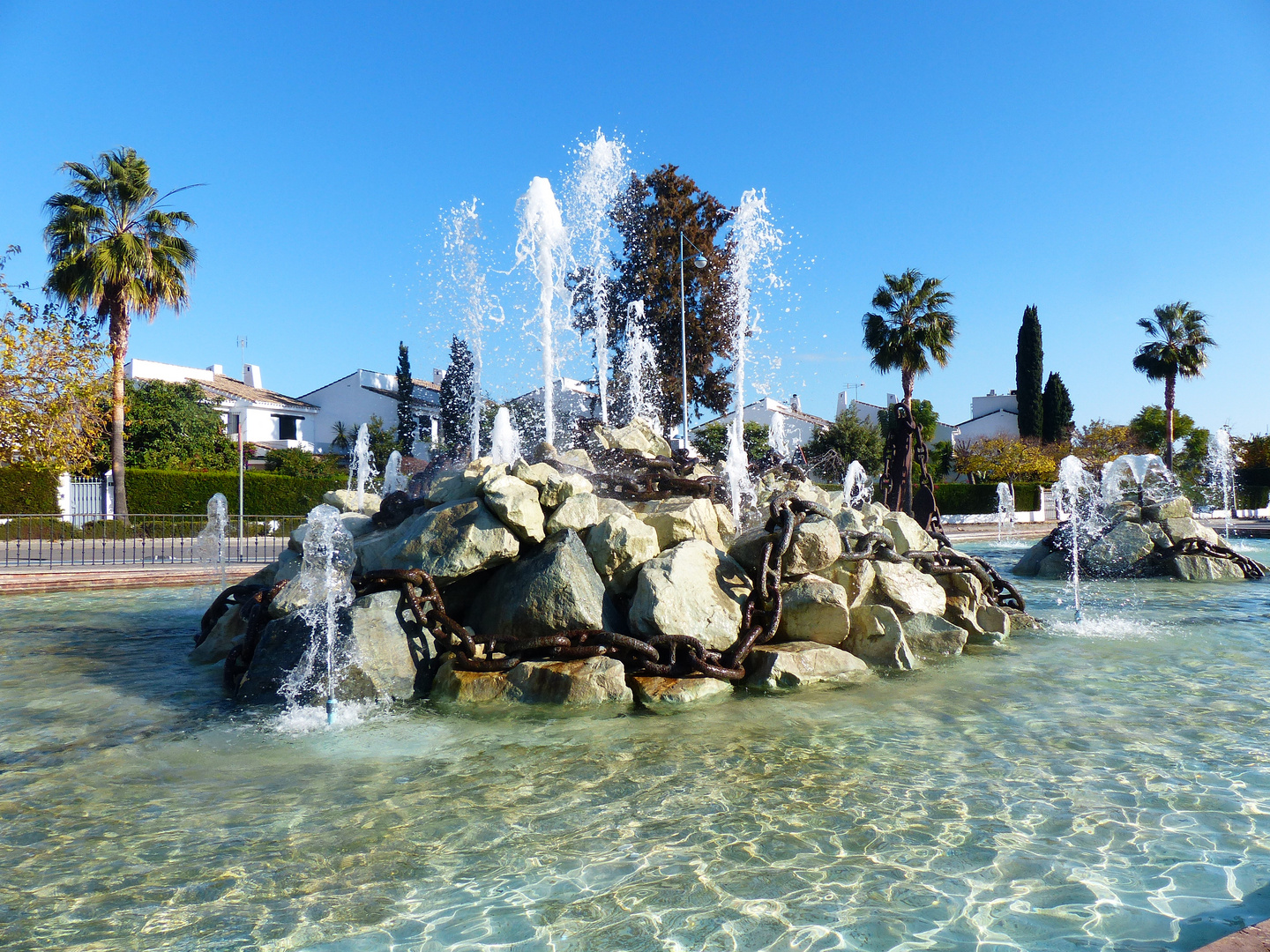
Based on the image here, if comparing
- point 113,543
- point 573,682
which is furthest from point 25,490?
point 573,682

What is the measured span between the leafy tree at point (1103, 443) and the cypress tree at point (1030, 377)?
509 centimetres

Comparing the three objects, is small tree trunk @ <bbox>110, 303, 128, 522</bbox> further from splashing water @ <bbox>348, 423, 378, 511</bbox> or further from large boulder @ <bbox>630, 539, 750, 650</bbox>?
large boulder @ <bbox>630, 539, 750, 650</bbox>

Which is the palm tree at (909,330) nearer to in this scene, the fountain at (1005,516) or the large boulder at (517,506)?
the fountain at (1005,516)

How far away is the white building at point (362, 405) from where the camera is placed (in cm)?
5150

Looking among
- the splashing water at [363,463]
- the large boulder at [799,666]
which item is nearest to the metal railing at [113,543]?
the splashing water at [363,463]

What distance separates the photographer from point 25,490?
86.2ft

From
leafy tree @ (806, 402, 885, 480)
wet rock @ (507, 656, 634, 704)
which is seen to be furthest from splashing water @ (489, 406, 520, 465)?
leafy tree @ (806, 402, 885, 480)

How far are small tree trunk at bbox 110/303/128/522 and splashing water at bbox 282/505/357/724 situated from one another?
23199 millimetres

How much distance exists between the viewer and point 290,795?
4.30 metres

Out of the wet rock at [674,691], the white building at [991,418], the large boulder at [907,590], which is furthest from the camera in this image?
the white building at [991,418]

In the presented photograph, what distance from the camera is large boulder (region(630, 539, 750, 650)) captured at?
638 cm

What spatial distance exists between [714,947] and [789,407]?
62.5 metres

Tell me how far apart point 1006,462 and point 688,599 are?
41.0 metres

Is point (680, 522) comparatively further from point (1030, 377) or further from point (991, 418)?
point (991, 418)
